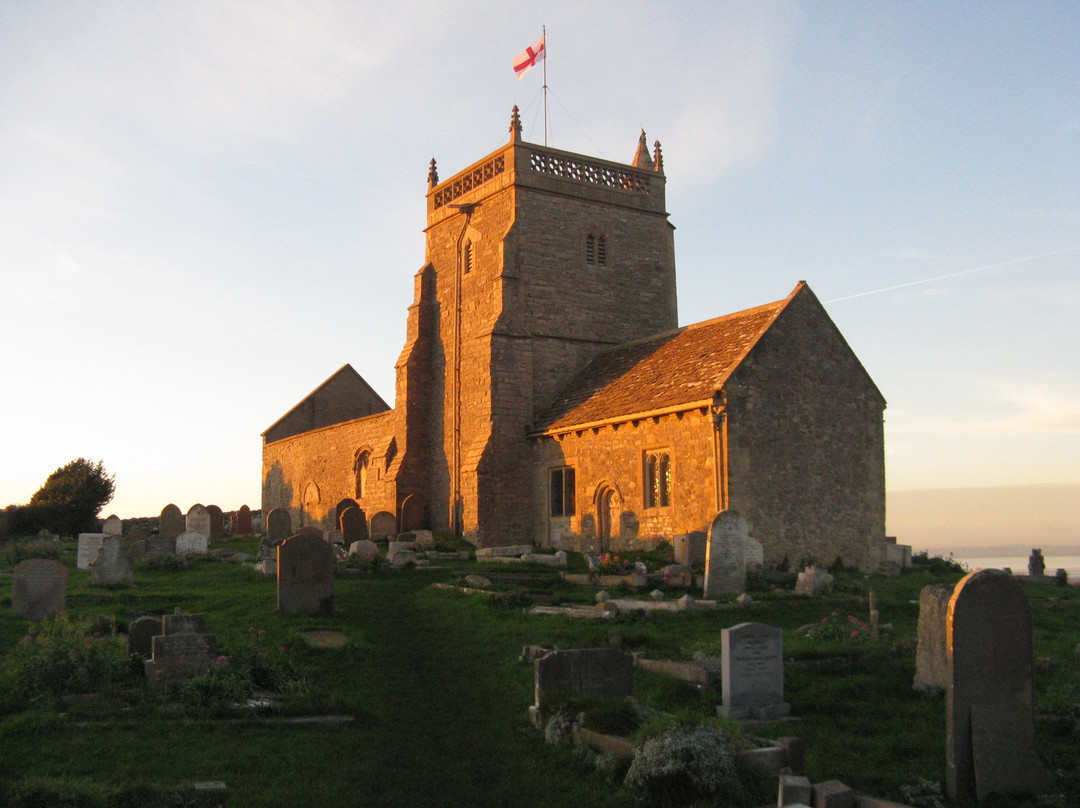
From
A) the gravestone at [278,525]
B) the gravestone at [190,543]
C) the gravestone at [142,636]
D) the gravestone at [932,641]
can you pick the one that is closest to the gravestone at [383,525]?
the gravestone at [278,525]

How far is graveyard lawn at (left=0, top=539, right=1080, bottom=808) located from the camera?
829 cm

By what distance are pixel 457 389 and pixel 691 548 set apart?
12656mm

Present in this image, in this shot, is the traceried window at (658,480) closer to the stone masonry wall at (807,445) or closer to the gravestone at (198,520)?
the stone masonry wall at (807,445)

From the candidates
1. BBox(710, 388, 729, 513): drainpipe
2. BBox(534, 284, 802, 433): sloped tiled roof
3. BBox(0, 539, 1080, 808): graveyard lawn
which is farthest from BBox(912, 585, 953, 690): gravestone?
BBox(534, 284, 802, 433): sloped tiled roof

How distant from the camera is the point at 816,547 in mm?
22766

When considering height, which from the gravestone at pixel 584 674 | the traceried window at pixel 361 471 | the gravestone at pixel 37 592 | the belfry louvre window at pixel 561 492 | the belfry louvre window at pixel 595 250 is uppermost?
the belfry louvre window at pixel 595 250

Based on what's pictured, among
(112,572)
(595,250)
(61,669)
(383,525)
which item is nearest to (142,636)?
(61,669)

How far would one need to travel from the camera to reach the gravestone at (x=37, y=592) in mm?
15039

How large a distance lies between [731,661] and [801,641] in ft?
10.6

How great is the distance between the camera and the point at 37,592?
15062 mm

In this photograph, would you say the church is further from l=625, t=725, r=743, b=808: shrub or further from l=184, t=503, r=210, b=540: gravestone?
l=625, t=725, r=743, b=808: shrub

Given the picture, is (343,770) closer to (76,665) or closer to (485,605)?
(76,665)

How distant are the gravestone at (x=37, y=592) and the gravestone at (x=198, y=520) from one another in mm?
16409

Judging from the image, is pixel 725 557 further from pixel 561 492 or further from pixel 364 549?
pixel 561 492
